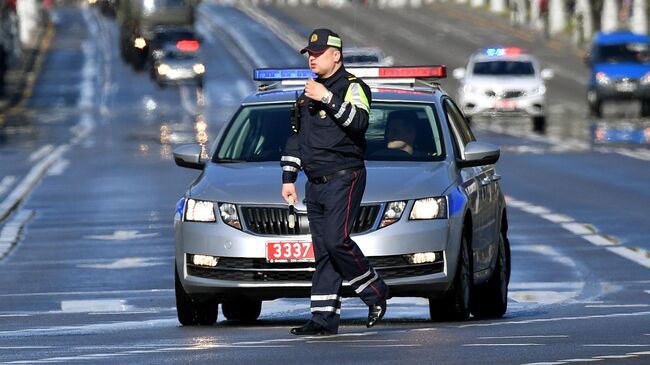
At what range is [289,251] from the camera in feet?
40.1

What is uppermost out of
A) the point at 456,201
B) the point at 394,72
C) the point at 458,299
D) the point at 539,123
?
the point at 394,72

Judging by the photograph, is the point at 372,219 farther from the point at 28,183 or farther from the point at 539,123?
the point at 539,123

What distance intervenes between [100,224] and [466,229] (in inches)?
439

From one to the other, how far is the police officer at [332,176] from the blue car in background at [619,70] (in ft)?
140

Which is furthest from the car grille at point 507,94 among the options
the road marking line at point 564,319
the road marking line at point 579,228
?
the road marking line at point 564,319

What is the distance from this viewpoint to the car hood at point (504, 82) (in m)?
48.2

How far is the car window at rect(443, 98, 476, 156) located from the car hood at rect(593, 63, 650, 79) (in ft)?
131

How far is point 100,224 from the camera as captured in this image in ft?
77.0

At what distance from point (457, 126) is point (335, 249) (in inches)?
113

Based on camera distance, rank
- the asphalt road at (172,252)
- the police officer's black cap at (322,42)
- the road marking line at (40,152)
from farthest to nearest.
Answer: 1. the road marking line at (40,152)
2. the police officer's black cap at (322,42)
3. the asphalt road at (172,252)

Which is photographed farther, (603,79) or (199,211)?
(603,79)

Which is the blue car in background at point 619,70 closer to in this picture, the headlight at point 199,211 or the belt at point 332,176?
the headlight at point 199,211

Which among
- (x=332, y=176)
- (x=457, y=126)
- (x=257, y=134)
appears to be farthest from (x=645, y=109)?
(x=332, y=176)

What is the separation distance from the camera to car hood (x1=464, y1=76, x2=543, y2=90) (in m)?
48.2
